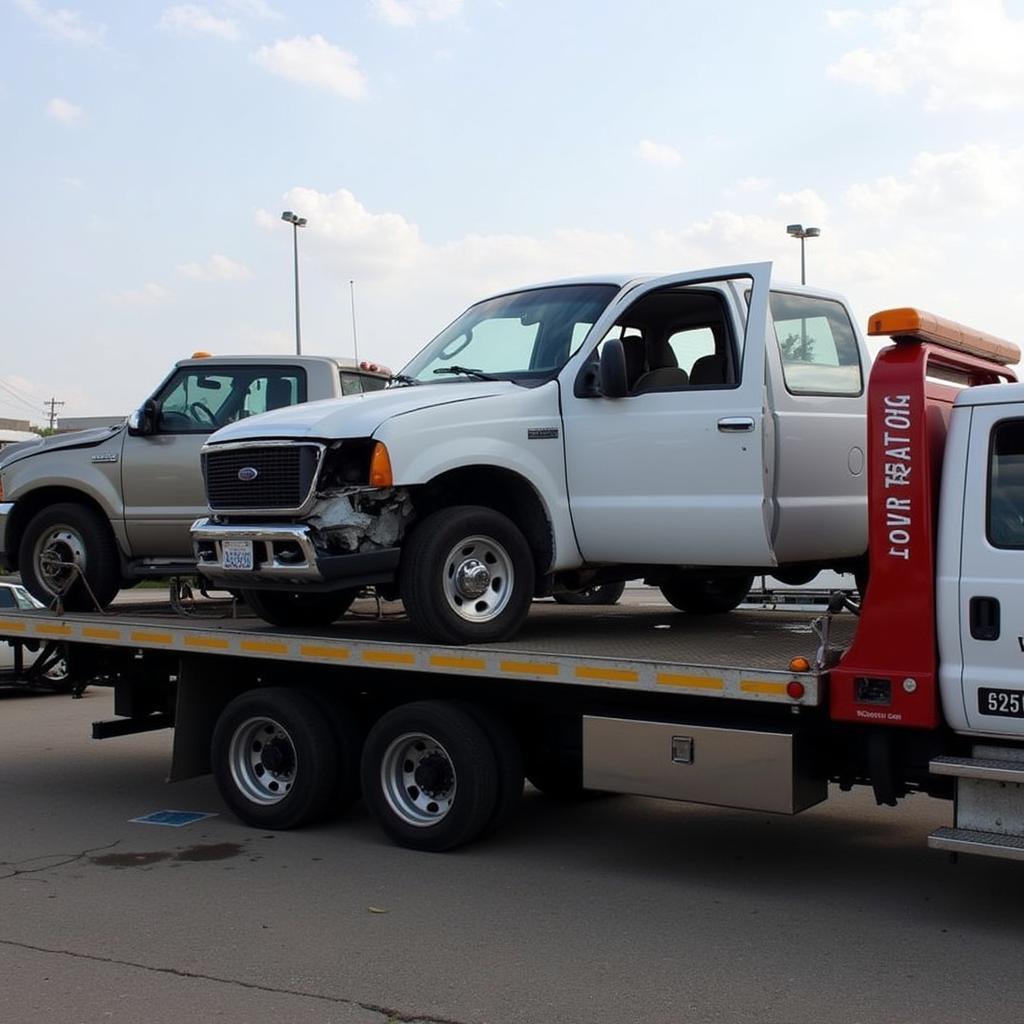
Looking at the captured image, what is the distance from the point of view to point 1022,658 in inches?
229

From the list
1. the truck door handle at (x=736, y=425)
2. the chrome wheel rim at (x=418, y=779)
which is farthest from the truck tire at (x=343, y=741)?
the truck door handle at (x=736, y=425)

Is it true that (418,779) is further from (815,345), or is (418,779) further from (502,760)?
(815,345)

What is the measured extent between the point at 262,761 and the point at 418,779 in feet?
4.09

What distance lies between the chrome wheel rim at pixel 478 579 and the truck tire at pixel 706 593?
2.26 meters

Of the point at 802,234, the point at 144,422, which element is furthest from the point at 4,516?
the point at 802,234

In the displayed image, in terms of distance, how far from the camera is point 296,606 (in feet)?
28.5

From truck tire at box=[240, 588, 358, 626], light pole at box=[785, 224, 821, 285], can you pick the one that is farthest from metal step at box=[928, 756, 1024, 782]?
light pole at box=[785, 224, 821, 285]

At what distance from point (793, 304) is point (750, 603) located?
2.99 meters

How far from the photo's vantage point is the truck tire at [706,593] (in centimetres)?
972

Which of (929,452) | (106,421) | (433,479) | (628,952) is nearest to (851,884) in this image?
(628,952)

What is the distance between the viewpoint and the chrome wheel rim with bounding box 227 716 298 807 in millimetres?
8336

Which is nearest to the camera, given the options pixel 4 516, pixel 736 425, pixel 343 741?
pixel 736 425

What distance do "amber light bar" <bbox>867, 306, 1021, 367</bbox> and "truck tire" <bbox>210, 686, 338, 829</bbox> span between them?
155 inches

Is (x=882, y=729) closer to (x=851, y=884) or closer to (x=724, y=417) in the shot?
(x=851, y=884)
